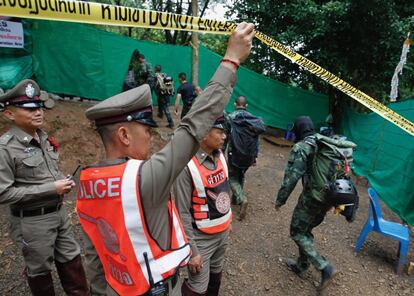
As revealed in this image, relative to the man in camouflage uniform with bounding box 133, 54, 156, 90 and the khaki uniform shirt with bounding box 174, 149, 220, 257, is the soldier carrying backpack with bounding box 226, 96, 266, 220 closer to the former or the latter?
the khaki uniform shirt with bounding box 174, 149, 220, 257

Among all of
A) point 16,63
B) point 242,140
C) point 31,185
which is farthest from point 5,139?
point 16,63

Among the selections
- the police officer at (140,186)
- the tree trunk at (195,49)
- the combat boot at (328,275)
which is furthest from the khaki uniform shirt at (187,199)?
the tree trunk at (195,49)

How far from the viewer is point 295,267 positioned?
11.4ft

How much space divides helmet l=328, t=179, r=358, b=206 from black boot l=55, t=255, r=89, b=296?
253 cm

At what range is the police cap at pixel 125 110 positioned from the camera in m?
1.14

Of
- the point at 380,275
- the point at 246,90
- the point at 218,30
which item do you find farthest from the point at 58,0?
the point at 246,90

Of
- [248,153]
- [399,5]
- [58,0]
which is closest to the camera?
[58,0]

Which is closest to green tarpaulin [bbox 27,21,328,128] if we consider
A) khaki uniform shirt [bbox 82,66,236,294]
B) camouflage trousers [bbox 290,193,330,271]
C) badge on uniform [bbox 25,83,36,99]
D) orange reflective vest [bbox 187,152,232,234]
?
badge on uniform [bbox 25,83,36,99]

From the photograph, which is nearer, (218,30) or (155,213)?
(155,213)

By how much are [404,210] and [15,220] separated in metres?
5.72

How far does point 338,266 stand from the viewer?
146 inches

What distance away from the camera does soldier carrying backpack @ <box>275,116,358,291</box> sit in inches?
110

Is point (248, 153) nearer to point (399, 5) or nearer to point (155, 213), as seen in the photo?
point (155, 213)

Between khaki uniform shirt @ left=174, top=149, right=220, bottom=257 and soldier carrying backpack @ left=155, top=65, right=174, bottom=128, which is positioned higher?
khaki uniform shirt @ left=174, top=149, right=220, bottom=257
